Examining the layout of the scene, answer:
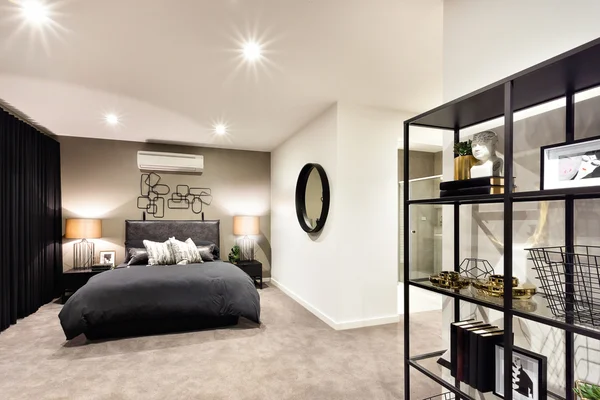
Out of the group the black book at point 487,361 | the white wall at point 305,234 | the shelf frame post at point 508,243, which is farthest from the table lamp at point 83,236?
the shelf frame post at point 508,243

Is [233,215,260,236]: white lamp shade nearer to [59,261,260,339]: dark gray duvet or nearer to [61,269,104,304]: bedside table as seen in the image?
[59,261,260,339]: dark gray duvet

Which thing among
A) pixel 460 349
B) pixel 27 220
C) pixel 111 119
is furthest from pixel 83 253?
pixel 460 349

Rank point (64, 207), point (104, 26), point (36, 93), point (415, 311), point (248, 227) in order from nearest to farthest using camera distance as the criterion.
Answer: point (104, 26), point (36, 93), point (415, 311), point (64, 207), point (248, 227)

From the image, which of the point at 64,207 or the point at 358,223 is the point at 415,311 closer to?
the point at 358,223

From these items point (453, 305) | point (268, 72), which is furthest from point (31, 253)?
point (453, 305)

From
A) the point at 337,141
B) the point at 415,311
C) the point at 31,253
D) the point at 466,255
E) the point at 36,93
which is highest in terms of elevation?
the point at 36,93

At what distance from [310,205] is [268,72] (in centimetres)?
202

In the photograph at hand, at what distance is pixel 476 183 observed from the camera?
1.40m

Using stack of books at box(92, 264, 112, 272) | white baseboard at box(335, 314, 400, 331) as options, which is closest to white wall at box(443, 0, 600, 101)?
white baseboard at box(335, 314, 400, 331)

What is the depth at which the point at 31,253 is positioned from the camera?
4.08 m

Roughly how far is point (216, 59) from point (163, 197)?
11.5 feet

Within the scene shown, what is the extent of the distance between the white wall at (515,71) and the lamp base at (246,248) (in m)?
4.34

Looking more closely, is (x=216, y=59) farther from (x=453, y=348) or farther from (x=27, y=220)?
(x=27, y=220)

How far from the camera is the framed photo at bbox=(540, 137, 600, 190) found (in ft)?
3.34
